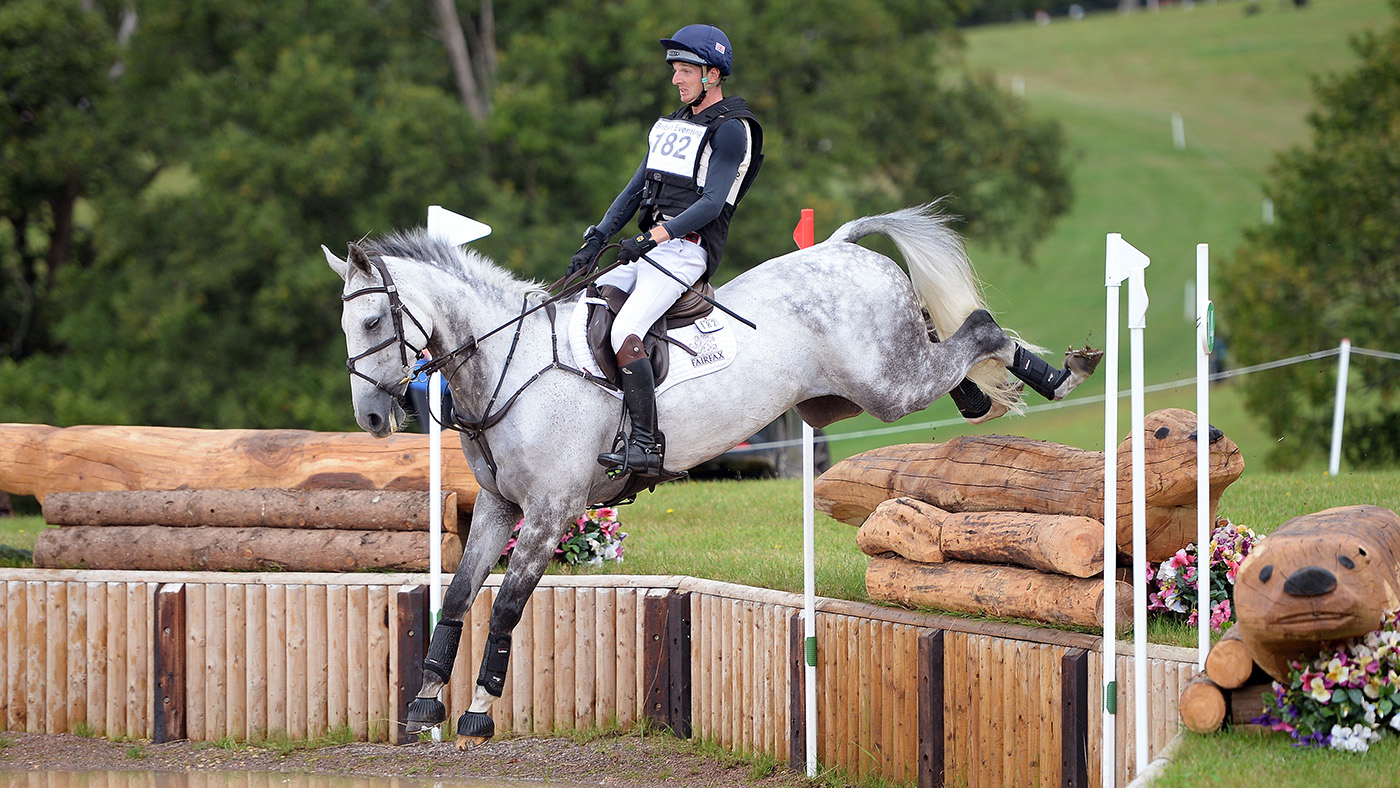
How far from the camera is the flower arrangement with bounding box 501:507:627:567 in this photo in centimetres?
719

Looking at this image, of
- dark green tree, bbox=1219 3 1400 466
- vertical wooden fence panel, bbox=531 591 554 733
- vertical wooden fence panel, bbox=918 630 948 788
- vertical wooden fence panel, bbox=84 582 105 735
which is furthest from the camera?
dark green tree, bbox=1219 3 1400 466

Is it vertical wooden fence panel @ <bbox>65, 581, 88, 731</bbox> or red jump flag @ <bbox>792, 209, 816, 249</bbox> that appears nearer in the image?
red jump flag @ <bbox>792, 209, 816, 249</bbox>

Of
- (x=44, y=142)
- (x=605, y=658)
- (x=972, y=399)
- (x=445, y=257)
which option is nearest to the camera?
(x=445, y=257)

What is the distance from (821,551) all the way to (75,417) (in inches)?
412

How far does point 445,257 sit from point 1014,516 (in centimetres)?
267

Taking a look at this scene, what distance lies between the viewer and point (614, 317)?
5062 millimetres

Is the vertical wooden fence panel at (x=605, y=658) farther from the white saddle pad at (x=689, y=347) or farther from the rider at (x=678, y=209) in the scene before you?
the white saddle pad at (x=689, y=347)

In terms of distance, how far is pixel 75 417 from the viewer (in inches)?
565

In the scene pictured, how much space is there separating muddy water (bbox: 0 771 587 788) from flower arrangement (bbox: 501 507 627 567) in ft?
5.00

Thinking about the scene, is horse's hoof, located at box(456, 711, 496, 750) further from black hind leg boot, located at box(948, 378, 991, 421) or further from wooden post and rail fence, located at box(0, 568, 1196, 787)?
black hind leg boot, located at box(948, 378, 991, 421)

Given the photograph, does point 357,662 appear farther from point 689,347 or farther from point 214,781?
point 689,347

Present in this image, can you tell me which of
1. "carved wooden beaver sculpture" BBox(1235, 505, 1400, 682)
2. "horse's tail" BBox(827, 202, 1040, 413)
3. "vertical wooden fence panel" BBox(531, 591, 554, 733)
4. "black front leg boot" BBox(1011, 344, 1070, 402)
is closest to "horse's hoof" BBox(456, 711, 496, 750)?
"vertical wooden fence panel" BBox(531, 591, 554, 733)

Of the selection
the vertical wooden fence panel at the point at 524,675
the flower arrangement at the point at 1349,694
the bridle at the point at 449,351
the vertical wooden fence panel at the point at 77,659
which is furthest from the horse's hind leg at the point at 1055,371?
the vertical wooden fence panel at the point at 77,659

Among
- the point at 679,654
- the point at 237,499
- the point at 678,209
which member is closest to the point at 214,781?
the point at 237,499
